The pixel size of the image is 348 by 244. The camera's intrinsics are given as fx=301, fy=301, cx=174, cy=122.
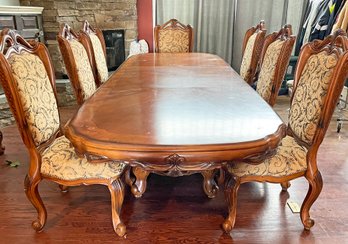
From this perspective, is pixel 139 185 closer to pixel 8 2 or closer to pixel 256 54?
pixel 256 54

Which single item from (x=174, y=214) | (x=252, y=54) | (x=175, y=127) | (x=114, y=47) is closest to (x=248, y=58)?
(x=252, y=54)

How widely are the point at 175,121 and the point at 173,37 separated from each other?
2.67 m

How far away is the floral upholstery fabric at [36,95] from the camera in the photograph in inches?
58.8

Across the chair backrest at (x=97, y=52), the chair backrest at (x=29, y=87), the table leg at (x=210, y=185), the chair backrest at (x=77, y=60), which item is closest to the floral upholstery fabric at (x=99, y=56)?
the chair backrest at (x=97, y=52)

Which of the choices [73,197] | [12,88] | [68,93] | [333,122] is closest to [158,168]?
[12,88]

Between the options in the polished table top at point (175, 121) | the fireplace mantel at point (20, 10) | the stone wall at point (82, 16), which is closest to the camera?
Answer: the polished table top at point (175, 121)

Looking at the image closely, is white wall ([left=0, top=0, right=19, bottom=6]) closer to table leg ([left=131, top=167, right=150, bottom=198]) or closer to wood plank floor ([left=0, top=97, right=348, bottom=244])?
wood plank floor ([left=0, top=97, right=348, bottom=244])

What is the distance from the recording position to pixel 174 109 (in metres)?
1.56

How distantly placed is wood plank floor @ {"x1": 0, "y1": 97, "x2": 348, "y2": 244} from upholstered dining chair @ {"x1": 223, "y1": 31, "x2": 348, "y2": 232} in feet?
0.46

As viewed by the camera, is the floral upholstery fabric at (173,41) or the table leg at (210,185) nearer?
→ the table leg at (210,185)

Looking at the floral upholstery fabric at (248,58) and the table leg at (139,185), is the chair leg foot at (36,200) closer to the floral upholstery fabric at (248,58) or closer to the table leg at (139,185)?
the table leg at (139,185)

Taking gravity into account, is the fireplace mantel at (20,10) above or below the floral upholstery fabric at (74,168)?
above

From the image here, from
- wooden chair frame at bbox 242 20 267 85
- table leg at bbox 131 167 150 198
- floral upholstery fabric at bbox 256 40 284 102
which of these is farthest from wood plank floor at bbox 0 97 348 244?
wooden chair frame at bbox 242 20 267 85

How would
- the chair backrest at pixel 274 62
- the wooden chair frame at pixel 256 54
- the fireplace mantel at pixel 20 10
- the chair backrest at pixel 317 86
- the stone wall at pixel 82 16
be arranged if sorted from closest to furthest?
the chair backrest at pixel 317 86 < the chair backrest at pixel 274 62 < the wooden chair frame at pixel 256 54 < the fireplace mantel at pixel 20 10 < the stone wall at pixel 82 16
